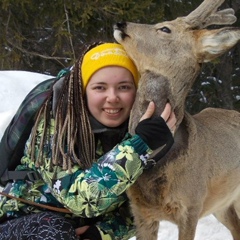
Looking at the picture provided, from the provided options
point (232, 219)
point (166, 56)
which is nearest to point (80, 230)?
point (166, 56)

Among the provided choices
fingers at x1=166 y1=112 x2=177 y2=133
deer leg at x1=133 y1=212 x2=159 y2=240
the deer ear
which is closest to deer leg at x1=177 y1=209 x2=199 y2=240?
deer leg at x1=133 y1=212 x2=159 y2=240

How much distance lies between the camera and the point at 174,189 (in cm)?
380

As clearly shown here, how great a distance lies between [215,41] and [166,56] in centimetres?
30

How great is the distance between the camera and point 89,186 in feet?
12.0

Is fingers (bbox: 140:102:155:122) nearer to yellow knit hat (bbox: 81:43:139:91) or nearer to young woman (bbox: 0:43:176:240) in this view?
young woman (bbox: 0:43:176:240)

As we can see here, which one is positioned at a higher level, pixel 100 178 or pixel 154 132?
pixel 154 132

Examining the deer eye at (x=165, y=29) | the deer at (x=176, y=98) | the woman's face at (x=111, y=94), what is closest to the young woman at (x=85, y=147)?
the woman's face at (x=111, y=94)

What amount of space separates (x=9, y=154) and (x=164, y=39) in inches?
46.6

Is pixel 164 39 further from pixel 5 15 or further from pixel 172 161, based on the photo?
pixel 5 15

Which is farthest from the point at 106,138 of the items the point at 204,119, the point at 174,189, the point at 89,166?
the point at 204,119

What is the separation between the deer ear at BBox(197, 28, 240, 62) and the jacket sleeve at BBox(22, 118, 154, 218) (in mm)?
646

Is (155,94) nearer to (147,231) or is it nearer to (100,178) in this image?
(100,178)

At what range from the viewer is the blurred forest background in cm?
1002

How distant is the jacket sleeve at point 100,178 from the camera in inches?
140
